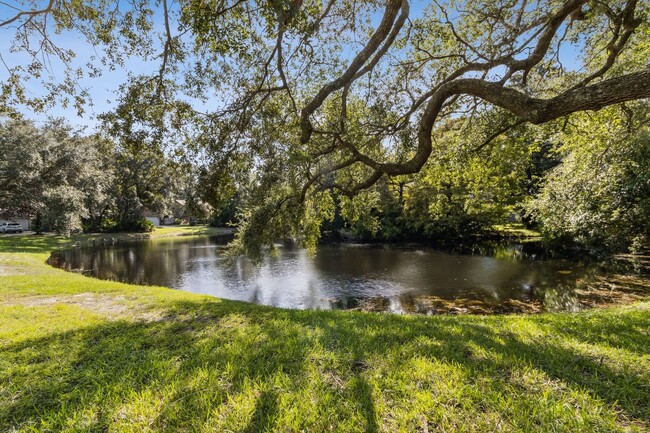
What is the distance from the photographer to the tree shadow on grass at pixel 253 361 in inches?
101

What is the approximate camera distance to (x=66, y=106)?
7.33 meters

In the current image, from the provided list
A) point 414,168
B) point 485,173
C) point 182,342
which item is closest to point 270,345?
point 182,342

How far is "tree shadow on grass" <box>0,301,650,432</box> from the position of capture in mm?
2574

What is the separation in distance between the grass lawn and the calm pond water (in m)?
7.44

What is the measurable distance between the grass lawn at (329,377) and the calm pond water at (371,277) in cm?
744

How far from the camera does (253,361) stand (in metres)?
3.40

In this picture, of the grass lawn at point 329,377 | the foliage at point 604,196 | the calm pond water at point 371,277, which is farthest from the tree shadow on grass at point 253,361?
the foliage at point 604,196

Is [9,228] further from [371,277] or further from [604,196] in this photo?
[604,196]

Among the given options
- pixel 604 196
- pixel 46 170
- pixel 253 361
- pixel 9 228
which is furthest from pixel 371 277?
pixel 9 228

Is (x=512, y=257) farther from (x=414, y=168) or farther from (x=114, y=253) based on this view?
(x=114, y=253)

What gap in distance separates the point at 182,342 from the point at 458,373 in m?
3.53

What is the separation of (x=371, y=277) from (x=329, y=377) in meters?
14.4

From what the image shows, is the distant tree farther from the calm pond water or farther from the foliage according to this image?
the foliage

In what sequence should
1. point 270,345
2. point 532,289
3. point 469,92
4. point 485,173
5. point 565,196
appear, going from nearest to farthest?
1. point 270,345
2. point 469,92
3. point 485,173
4. point 532,289
5. point 565,196
